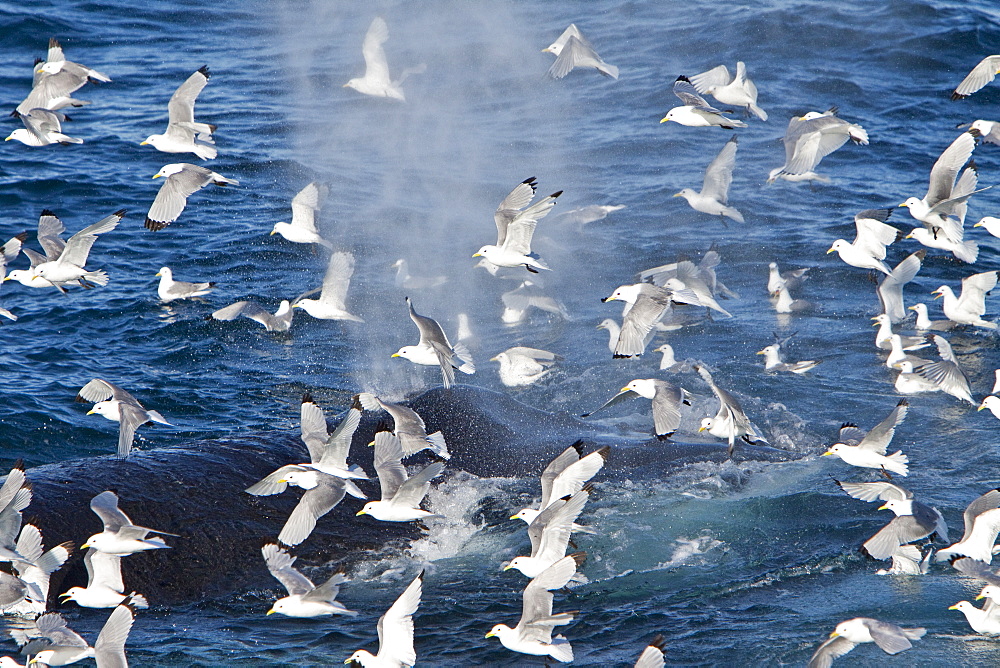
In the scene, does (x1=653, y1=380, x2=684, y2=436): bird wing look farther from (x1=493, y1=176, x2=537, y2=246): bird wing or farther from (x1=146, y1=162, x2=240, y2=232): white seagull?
(x1=146, y1=162, x2=240, y2=232): white seagull

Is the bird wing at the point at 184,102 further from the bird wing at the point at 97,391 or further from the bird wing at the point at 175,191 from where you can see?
the bird wing at the point at 97,391

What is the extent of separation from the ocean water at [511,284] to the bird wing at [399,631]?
811 mm

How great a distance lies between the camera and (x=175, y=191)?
A: 43.6 feet

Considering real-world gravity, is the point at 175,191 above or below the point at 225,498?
above

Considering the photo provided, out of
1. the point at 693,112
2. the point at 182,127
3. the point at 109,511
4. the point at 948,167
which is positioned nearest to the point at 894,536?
the point at 109,511

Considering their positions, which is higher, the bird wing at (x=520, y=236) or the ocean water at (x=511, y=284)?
the bird wing at (x=520, y=236)

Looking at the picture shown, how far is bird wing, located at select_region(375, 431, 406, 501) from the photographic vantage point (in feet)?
30.2

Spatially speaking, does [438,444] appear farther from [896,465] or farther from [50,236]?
[50,236]

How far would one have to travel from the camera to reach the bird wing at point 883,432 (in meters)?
10.4

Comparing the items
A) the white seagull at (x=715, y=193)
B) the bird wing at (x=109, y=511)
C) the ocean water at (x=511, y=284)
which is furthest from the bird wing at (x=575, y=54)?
the bird wing at (x=109, y=511)

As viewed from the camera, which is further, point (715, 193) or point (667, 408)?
point (715, 193)

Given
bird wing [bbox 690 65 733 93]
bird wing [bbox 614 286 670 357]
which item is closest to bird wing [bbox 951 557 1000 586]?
bird wing [bbox 614 286 670 357]

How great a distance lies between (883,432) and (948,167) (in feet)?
17.1

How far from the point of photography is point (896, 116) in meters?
24.3
